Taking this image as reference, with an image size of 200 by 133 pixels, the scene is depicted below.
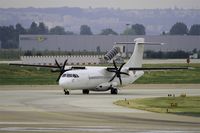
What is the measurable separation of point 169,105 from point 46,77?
1782 inches

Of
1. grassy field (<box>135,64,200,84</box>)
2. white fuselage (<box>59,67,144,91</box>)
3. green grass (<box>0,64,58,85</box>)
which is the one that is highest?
white fuselage (<box>59,67,144,91</box>)

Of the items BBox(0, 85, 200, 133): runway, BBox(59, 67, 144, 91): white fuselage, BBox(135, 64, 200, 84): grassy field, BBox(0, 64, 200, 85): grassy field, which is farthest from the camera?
BBox(135, 64, 200, 84): grassy field

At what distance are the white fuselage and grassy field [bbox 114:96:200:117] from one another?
11380 mm

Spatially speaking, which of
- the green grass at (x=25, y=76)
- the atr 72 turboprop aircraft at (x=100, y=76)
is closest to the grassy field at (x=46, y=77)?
the green grass at (x=25, y=76)

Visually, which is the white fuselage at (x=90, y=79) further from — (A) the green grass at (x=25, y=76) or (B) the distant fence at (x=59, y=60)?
(B) the distant fence at (x=59, y=60)

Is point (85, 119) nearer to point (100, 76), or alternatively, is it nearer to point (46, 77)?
point (100, 76)

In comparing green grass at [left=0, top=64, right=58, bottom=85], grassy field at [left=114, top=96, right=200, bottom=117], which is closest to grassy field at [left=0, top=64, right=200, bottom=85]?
green grass at [left=0, top=64, right=58, bottom=85]

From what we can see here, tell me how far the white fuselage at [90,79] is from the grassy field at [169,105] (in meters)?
11.4

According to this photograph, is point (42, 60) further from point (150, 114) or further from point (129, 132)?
point (129, 132)

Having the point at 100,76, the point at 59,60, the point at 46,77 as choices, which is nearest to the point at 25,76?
the point at 46,77

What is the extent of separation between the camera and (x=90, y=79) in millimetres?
64750

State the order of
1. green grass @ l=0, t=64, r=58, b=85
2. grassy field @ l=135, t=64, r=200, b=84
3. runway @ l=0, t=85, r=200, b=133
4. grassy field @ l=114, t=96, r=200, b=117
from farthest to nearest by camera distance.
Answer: grassy field @ l=135, t=64, r=200, b=84 → green grass @ l=0, t=64, r=58, b=85 → grassy field @ l=114, t=96, r=200, b=117 → runway @ l=0, t=85, r=200, b=133

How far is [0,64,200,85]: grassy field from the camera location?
84875 mm

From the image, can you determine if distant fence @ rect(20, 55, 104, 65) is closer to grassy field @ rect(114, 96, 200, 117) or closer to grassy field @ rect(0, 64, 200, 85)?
grassy field @ rect(0, 64, 200, 85)
